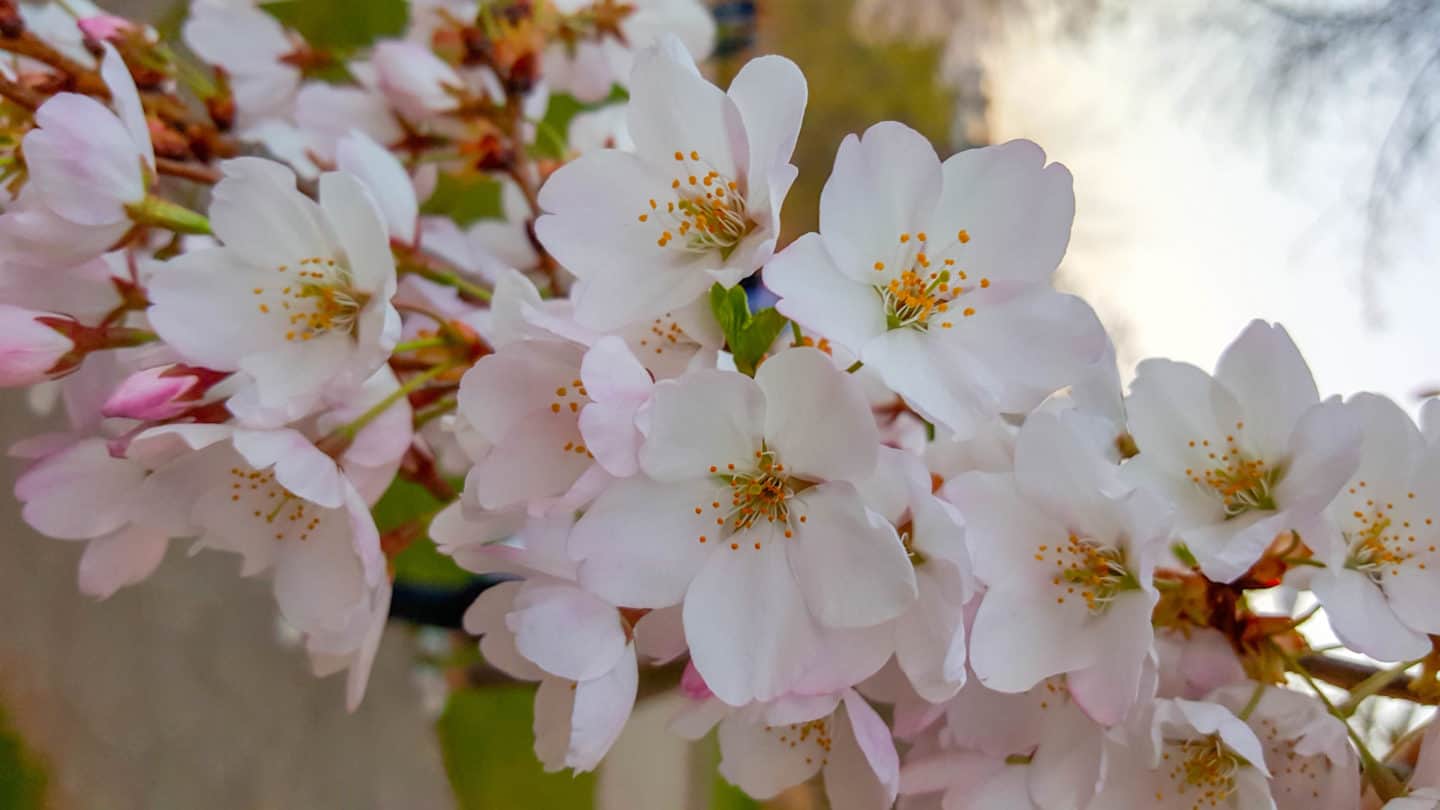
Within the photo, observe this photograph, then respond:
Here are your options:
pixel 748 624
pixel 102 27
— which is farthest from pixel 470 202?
pixel 748 624

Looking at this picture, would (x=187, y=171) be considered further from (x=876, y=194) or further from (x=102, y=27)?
(x=876, y=194)

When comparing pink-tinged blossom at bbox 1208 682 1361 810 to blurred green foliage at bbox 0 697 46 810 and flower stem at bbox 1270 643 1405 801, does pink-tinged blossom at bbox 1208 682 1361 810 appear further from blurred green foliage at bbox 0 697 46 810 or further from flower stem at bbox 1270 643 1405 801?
blurred green foliage at bbox 0 697 46 810

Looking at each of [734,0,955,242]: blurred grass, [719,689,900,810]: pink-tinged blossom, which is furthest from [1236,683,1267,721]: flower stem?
[734,0,955,242]: blurred grass

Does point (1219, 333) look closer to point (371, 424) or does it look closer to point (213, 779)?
point (371, 424)

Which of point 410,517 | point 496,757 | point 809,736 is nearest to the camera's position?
point 809,736

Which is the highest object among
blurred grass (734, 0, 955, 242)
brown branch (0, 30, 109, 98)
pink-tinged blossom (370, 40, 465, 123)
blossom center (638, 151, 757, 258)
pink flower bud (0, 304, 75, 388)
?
blurred grass (734, 0, 955, 242)

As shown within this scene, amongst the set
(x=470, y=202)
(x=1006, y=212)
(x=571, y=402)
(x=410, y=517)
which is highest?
(x=1006, y=212)

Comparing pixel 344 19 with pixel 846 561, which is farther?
pixel 344 19
